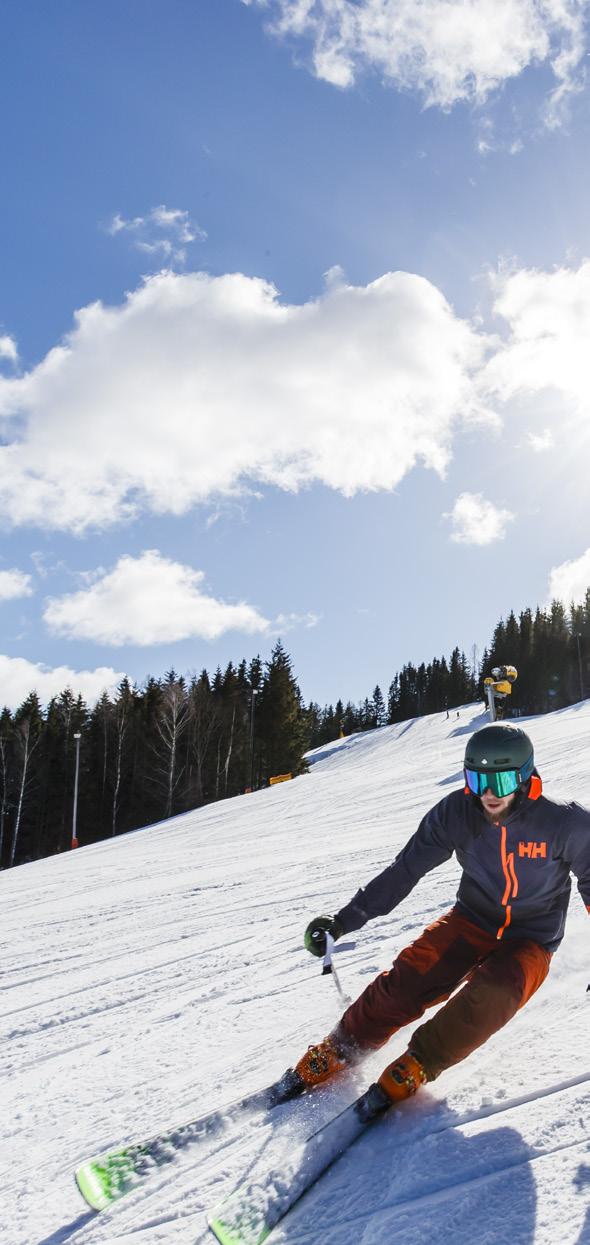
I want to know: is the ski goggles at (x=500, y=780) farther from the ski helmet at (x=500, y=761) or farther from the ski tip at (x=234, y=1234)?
the ski tip at (x=234, y=1234)

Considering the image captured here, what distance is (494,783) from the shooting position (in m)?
2.73

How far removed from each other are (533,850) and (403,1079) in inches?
37.8

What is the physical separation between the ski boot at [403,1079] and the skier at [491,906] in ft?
0.87

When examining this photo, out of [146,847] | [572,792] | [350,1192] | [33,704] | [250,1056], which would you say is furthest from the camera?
[33,704]

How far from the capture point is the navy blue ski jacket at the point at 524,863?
268 centimetres

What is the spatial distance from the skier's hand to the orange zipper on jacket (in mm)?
Answer: 690

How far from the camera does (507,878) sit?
275 cm

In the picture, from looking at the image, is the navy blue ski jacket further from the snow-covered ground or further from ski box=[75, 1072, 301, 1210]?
ski box=[75, 1072, 301, 1210]

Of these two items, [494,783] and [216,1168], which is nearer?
[216,1168]

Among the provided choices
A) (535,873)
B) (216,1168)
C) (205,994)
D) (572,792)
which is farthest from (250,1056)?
(572,792)

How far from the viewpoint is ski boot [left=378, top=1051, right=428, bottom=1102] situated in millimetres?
2330

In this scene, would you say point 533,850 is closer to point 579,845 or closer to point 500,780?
point 579,845

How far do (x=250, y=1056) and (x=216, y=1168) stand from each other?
29.2 inches

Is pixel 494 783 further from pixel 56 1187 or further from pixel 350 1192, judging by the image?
pixel 56 1187
